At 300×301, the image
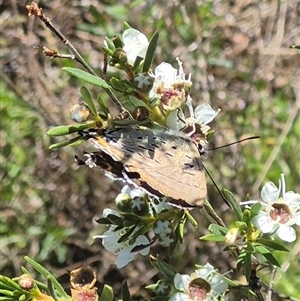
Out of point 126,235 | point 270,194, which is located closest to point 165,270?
point 126,235

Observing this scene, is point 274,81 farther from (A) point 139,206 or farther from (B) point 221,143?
(A) point 139,206

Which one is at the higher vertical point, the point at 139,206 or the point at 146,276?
the point at 139,206

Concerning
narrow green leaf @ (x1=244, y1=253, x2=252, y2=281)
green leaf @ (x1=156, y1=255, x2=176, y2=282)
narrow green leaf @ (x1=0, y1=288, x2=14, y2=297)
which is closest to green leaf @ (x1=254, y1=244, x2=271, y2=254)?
narrow green leaf @ (x1=244, y1=253, x2=252, y2=281)

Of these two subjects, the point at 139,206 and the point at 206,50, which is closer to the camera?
the point at 139,206

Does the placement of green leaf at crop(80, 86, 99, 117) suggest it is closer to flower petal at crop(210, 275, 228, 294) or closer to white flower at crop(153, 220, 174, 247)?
white flower at crop(153, 220, 174, 247)

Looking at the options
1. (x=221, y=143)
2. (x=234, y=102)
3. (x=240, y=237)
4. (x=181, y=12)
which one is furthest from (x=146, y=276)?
(x=240, y=237)

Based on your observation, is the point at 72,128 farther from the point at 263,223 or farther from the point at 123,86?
the point at 263,223
